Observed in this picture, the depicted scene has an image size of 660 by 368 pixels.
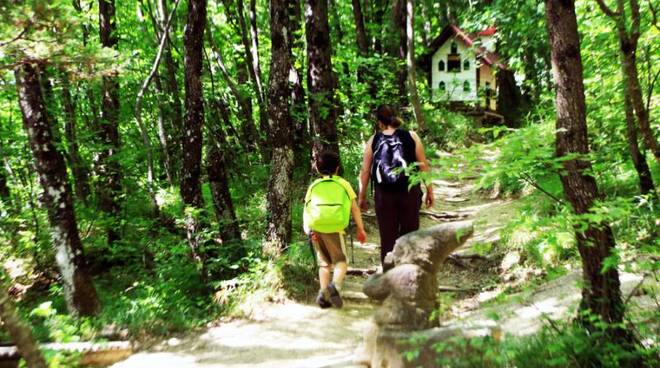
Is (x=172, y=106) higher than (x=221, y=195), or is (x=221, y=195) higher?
(x=172, y=106)

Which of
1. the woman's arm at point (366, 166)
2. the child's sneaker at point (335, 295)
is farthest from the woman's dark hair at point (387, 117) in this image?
the child's sneaker at point (335, 295)

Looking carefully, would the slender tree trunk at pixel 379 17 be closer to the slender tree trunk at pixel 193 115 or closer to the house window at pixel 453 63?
the house window at pixel 453 63

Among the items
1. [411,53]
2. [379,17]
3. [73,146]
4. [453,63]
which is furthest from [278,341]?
[453,63]

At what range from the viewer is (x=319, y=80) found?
932cm

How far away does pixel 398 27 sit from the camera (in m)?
20.0

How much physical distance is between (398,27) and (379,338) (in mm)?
18378

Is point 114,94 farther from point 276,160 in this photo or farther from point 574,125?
point 574,125

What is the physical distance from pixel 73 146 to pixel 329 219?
715 cm

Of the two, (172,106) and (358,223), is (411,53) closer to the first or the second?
(172,106)

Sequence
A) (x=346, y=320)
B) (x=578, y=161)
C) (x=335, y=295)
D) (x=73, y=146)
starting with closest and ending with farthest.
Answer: (x=578, y=161) → (x=335, y=295) → (x=346, y=320) → (x=73, y=146)

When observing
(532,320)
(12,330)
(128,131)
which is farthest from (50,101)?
(532,320)

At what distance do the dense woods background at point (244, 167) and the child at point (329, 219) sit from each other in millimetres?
1196

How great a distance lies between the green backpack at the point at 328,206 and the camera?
5.09 meters

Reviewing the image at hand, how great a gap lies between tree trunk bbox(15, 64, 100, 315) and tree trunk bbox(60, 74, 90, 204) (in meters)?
2.24
